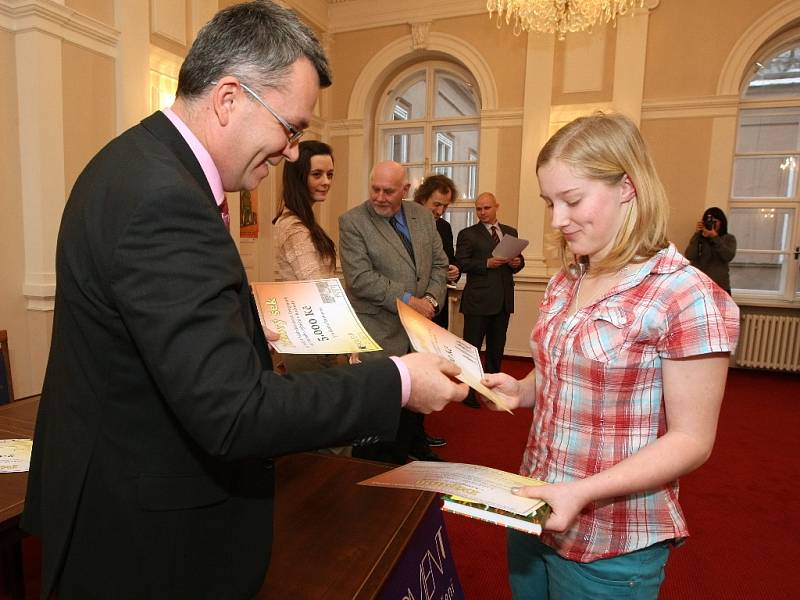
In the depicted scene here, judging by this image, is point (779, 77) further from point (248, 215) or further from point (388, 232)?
point (248, 215)

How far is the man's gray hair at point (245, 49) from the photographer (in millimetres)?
801

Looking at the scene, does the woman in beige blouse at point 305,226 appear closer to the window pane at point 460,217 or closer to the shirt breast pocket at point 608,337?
the shirt breast pocket at point 608,337

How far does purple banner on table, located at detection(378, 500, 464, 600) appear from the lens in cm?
113

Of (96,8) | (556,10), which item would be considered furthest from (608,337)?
(556,10)

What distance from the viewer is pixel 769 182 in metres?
5.89

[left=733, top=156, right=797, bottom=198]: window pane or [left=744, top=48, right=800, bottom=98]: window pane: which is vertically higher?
[left=744, top=48, right=800, bottom=98]: window pane

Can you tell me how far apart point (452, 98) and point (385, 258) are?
5.11 meters

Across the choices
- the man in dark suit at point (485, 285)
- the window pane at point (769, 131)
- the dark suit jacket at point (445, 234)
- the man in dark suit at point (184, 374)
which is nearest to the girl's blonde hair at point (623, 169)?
the man in dark suit at point (184, 374)

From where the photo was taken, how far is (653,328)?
917 millimetres

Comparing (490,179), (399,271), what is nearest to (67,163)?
(399,271)

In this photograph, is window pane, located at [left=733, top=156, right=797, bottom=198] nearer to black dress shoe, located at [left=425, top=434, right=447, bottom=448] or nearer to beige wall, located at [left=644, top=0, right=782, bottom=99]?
beige wall, located at [left=644, top=0, right=782, bottom=99]

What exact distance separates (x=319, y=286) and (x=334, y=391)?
0.60 m

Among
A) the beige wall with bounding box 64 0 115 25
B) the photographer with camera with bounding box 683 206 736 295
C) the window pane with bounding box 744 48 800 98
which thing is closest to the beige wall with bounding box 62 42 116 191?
the beige wall with bounding box 64 0 115 25

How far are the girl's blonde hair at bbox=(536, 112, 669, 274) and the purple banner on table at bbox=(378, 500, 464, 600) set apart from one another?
0.76 meters
